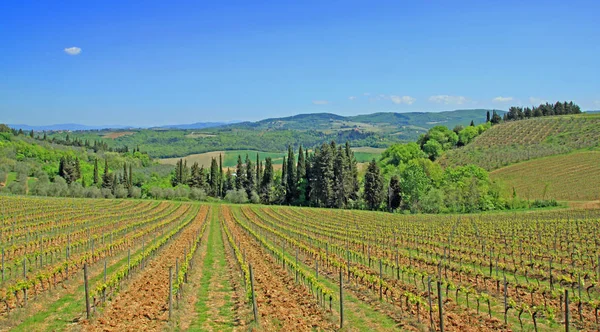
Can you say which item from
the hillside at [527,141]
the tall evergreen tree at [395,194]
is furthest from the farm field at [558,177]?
the tall evergreen tree at [395,194]

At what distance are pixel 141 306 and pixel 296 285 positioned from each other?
6.64 meters

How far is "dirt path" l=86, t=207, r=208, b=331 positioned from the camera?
14.1 metres

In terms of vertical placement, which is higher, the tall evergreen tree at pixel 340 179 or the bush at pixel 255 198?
the tall evergreen tree at pixel 340 179

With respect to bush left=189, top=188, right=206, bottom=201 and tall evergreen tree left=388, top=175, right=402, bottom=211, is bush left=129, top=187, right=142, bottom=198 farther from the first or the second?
tall evergreen tree left=388, top=175, right=402, bottom=211

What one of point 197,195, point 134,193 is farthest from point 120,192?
point 197,195

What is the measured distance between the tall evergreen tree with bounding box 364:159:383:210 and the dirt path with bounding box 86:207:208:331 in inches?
2378

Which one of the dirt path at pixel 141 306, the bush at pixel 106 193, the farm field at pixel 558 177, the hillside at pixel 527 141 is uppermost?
the hillside at pixel 527 141

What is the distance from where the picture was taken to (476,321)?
14672 millimetres

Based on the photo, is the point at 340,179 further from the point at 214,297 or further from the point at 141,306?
the point at 141,306

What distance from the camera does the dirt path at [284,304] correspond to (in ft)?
46.9

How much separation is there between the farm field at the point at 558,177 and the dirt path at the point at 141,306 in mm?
69423

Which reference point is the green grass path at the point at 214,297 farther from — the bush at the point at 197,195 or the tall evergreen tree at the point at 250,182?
the tall evergreen tree at the point at 250,182

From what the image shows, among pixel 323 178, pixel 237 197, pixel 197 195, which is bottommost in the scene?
pixel 237 197

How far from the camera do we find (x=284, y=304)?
54.4 feet
